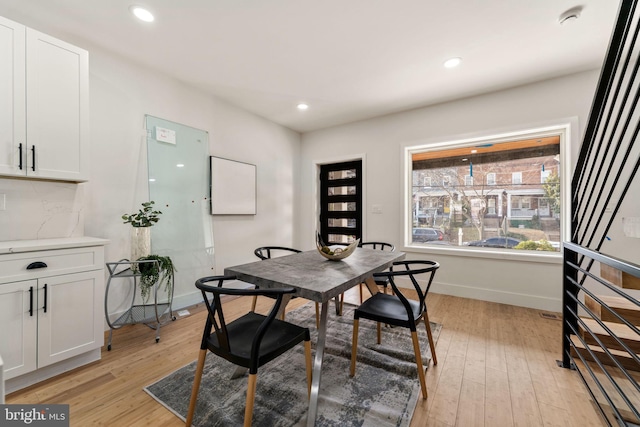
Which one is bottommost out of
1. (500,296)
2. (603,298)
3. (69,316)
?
(500,296)

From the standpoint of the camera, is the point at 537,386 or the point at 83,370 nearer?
the point at 537,386

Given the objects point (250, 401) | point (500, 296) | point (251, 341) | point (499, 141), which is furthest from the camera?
point (499, 141)

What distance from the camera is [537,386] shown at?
177cm

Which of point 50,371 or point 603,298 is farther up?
point 603,298

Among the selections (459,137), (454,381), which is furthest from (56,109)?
(459,137)

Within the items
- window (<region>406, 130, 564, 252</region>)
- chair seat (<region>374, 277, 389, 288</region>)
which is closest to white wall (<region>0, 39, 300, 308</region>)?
chair seat (<region>374, 277, 389, 288</region>)

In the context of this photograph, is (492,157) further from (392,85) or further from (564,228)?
(392,85)

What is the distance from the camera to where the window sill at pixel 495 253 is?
3.11m

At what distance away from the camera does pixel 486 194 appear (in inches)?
142

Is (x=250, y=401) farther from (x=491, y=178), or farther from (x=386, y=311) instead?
(x=491, y=178)

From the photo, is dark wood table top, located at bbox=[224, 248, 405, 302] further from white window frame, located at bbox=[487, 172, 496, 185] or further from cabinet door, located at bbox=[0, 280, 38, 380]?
white window frame, located at bbox=[487, 172, 496, 185]

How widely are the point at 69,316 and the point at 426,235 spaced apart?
4.02 meters

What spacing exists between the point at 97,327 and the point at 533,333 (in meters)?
3.74

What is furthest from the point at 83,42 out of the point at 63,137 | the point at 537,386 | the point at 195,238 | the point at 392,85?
the point at 537,386
